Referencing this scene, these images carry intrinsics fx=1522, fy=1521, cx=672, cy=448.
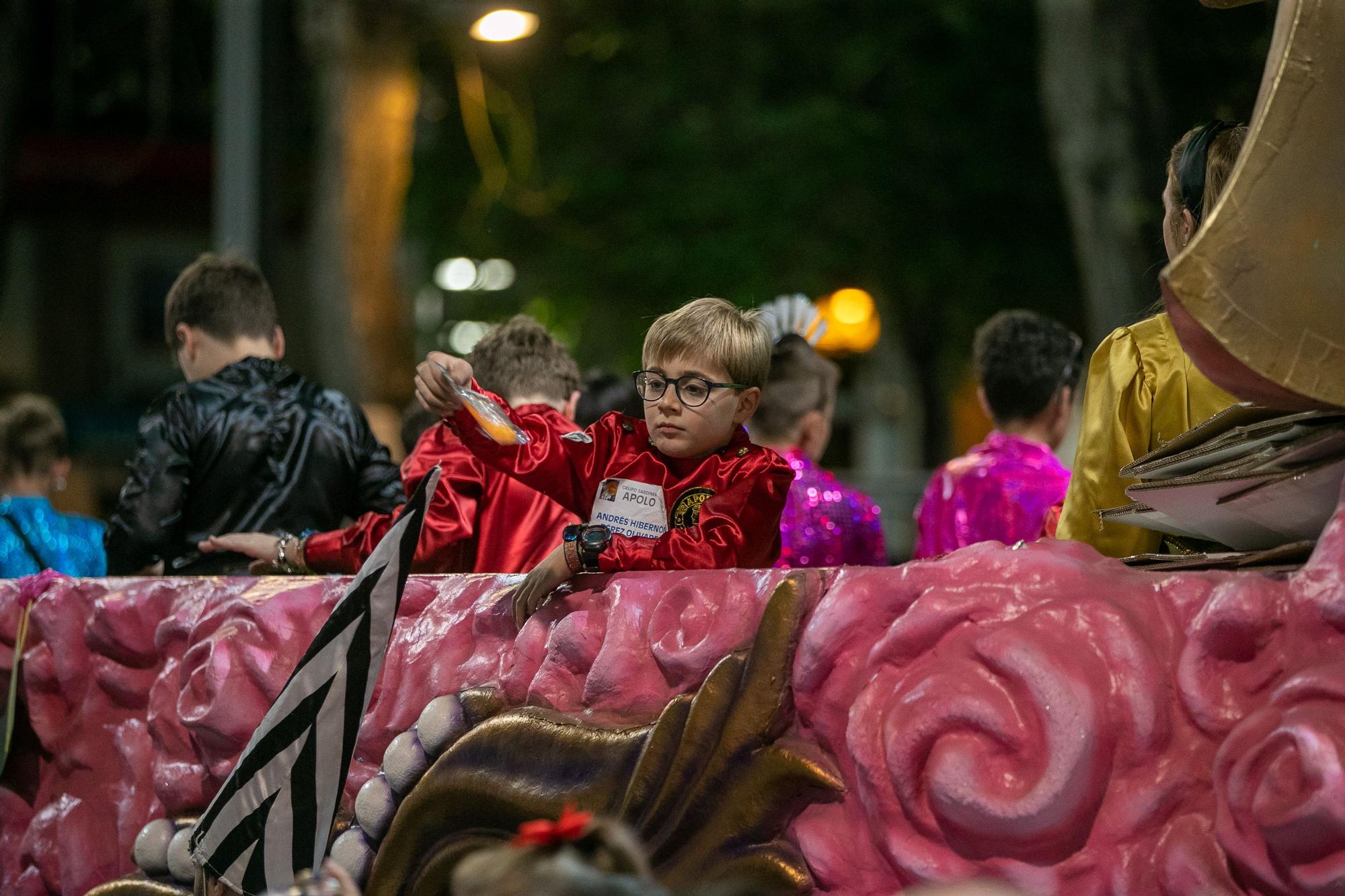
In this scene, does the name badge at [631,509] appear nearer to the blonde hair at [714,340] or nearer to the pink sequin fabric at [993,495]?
the blonde hair at [714,340]

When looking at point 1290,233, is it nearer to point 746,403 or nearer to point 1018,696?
point 1018,696

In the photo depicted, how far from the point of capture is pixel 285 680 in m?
2.92

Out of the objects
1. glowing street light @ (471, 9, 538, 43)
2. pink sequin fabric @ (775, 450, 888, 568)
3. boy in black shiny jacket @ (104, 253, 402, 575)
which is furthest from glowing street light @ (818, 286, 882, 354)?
boy in black shiny jacket @ (104, 253, 402, 575)

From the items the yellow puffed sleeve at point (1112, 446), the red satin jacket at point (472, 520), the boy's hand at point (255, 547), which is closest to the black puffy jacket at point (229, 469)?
the boy's hand at point (255, 547)

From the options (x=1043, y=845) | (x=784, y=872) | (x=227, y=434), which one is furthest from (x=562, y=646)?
(x=227, y=434)

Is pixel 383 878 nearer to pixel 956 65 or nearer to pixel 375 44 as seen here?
pixel 375 44

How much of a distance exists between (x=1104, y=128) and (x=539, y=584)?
6755mm

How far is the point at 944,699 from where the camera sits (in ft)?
7.32

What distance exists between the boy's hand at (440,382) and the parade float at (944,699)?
0.35 m

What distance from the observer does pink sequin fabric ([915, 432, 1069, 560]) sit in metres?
Answer: 4.43

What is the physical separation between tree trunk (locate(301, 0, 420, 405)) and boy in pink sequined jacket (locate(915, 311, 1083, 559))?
6.36m

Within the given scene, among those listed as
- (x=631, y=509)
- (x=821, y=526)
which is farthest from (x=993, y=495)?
(x=631, y=509)

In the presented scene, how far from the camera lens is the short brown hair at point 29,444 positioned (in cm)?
555

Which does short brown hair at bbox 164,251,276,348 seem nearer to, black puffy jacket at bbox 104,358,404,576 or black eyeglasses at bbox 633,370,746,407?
black puffy jacket at bbox 104,358,404,576
